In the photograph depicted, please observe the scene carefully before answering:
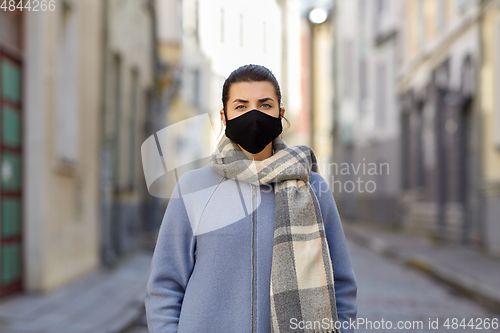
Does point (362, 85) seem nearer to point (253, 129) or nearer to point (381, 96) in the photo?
point (381, 96)

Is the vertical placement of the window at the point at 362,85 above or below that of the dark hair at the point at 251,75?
above

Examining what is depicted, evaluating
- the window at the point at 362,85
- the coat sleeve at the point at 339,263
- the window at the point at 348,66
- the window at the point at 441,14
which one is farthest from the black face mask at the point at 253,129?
the window at the point at 348,66

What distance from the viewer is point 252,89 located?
2037mm

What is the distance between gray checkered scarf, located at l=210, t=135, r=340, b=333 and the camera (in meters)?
1.84

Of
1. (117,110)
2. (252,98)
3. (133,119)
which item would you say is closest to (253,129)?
(252,98)

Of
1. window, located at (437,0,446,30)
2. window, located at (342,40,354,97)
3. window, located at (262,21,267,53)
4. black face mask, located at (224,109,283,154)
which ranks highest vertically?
window, located at (342,40,354,97)

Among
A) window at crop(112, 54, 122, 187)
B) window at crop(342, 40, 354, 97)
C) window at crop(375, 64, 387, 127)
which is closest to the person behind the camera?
window at crop(112, 54, 122, 187)

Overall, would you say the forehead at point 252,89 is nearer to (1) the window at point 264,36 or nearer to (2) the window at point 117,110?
(1) the window at point 264,36

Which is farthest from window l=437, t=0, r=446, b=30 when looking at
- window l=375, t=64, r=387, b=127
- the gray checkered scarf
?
the gray checkered scarf

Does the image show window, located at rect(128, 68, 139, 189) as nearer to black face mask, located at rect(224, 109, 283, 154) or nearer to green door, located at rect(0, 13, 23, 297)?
green door, located at rect(0, 13, 23, 297)

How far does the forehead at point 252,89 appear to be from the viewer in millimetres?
2029

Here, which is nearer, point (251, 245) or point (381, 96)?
point (251, 245)

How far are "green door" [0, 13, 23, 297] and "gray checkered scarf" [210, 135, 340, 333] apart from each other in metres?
5.31

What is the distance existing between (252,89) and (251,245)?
57 cm
